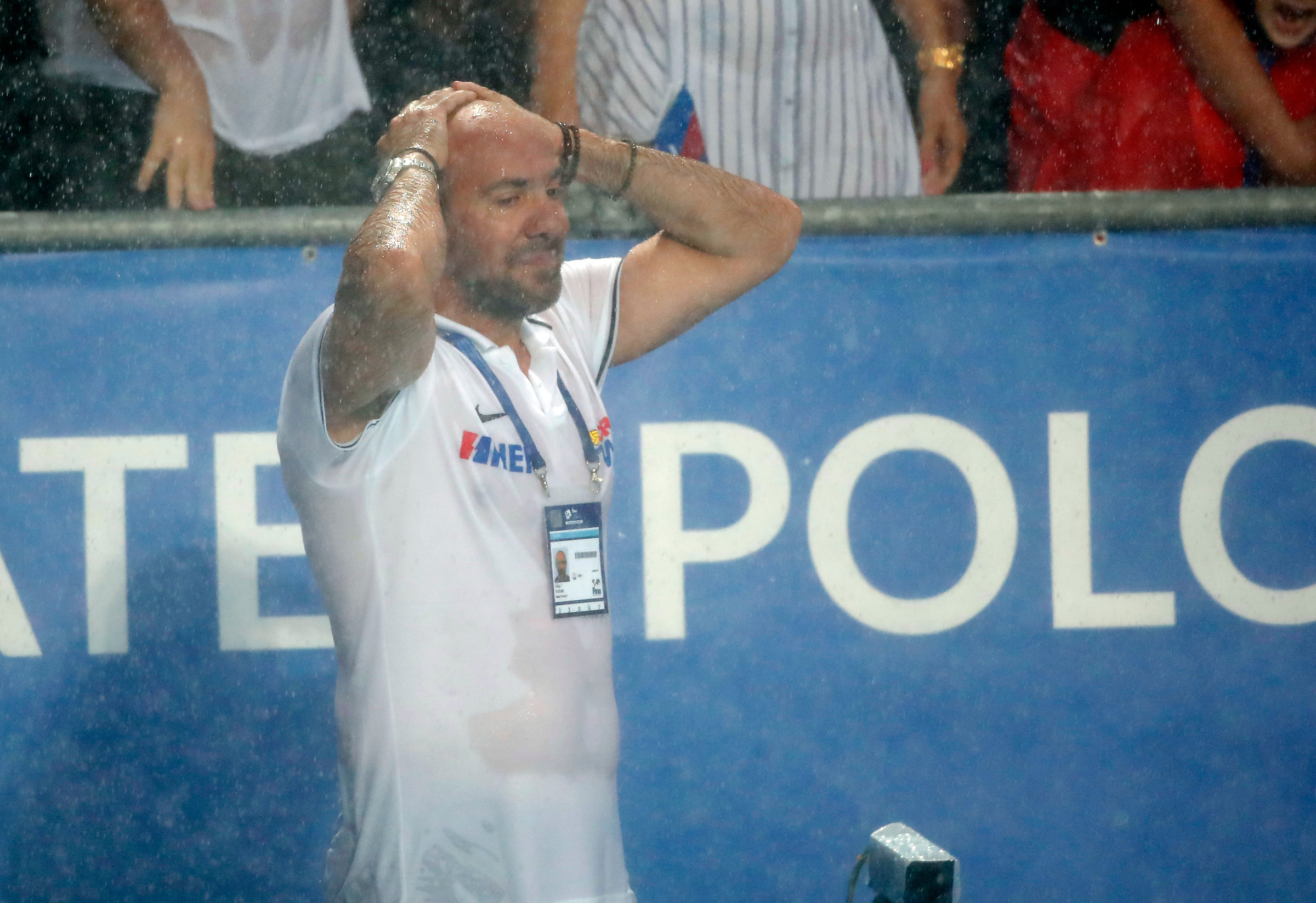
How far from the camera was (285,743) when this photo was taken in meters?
2.49

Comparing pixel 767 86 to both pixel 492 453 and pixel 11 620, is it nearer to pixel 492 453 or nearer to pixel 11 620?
pixel 492 453

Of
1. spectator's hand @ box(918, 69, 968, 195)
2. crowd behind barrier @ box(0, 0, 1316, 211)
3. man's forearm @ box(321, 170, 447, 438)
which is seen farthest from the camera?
spectator's hand @ box(918, 69, 968, 195)

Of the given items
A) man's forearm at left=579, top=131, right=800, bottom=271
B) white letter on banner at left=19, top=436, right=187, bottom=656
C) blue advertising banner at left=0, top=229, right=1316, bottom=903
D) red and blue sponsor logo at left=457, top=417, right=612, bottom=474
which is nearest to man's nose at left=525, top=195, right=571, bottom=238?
man's forearm at left=579, top=131, right=800, bottom=271

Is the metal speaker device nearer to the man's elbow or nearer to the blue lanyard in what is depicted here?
the blue lanyard

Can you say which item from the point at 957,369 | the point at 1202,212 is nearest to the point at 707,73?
the point at 957,369

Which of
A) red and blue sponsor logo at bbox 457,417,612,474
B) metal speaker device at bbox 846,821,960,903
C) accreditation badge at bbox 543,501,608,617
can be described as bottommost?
metal speaker device at bbox 846,821,960,903

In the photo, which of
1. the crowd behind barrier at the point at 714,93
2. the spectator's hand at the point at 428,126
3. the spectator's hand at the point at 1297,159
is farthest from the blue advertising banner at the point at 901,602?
the spectator's hand at the point at 428,126

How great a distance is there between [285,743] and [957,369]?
152cm

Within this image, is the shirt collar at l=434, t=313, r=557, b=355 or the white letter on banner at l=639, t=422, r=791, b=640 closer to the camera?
the shirt collar at l=434, t=313, r=557, b=355

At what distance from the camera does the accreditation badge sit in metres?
2.00

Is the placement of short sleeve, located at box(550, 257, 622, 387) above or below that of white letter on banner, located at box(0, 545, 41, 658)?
above

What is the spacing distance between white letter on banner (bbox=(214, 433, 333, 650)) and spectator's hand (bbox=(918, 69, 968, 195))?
163 centimetres

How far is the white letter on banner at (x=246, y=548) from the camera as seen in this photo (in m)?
2.44

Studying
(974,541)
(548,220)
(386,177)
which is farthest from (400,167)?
(974,541)
